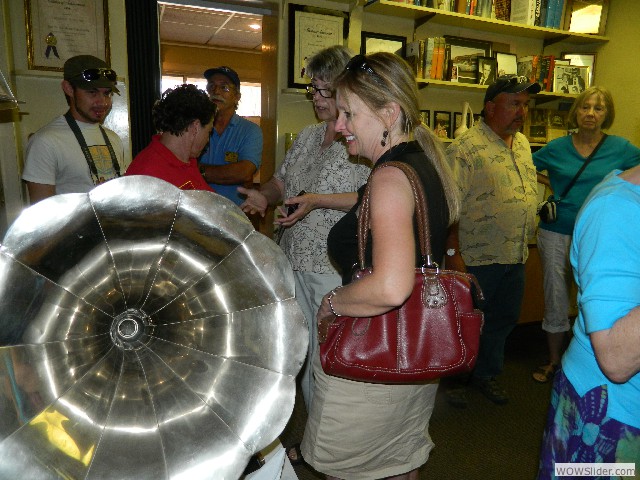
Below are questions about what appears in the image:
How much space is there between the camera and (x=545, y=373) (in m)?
3.03

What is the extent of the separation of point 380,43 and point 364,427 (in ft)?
9.00

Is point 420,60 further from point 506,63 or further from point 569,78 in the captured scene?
point 569,78

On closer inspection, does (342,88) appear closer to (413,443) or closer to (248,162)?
(413,443)

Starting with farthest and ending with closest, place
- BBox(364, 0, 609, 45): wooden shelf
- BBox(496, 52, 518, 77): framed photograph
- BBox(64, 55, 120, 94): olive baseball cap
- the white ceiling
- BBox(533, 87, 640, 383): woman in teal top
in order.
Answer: the white ceiling
BBox(496, 52, 518, 77): framed photograph
BBox(364, 0, 609, 45): wooden shelf
BBox(533, 87, 640, 383): woman in teal top
BBox(64, 55, 120, 94): olive baseball cap

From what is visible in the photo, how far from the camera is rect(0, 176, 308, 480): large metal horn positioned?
0.92 meters

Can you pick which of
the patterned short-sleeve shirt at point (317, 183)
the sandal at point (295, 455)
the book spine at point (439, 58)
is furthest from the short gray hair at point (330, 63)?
the book spine at point (439, 58)

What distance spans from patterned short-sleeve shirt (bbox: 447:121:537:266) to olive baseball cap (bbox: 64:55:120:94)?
1758 millimetres

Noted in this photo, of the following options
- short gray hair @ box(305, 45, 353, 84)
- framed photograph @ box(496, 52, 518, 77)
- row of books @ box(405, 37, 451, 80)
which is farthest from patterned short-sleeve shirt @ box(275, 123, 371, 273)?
framed photograph @ box(496, 52, 518, 77)

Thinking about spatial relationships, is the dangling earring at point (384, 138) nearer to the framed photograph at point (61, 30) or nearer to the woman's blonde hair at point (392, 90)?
the woman's blonde hair at point (392, 90)

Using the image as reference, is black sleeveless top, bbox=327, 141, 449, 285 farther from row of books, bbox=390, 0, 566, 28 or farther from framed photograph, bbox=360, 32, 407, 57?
row of books, bbox=390, 0, 566, 28

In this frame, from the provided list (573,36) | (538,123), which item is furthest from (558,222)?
(573,36)

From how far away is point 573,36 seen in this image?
12.1ft

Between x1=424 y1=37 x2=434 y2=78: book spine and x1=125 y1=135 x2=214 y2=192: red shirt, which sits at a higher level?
x1=424 y1=37 x2=434 y2=78: book spine

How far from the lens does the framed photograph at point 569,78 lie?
3.69 metres
